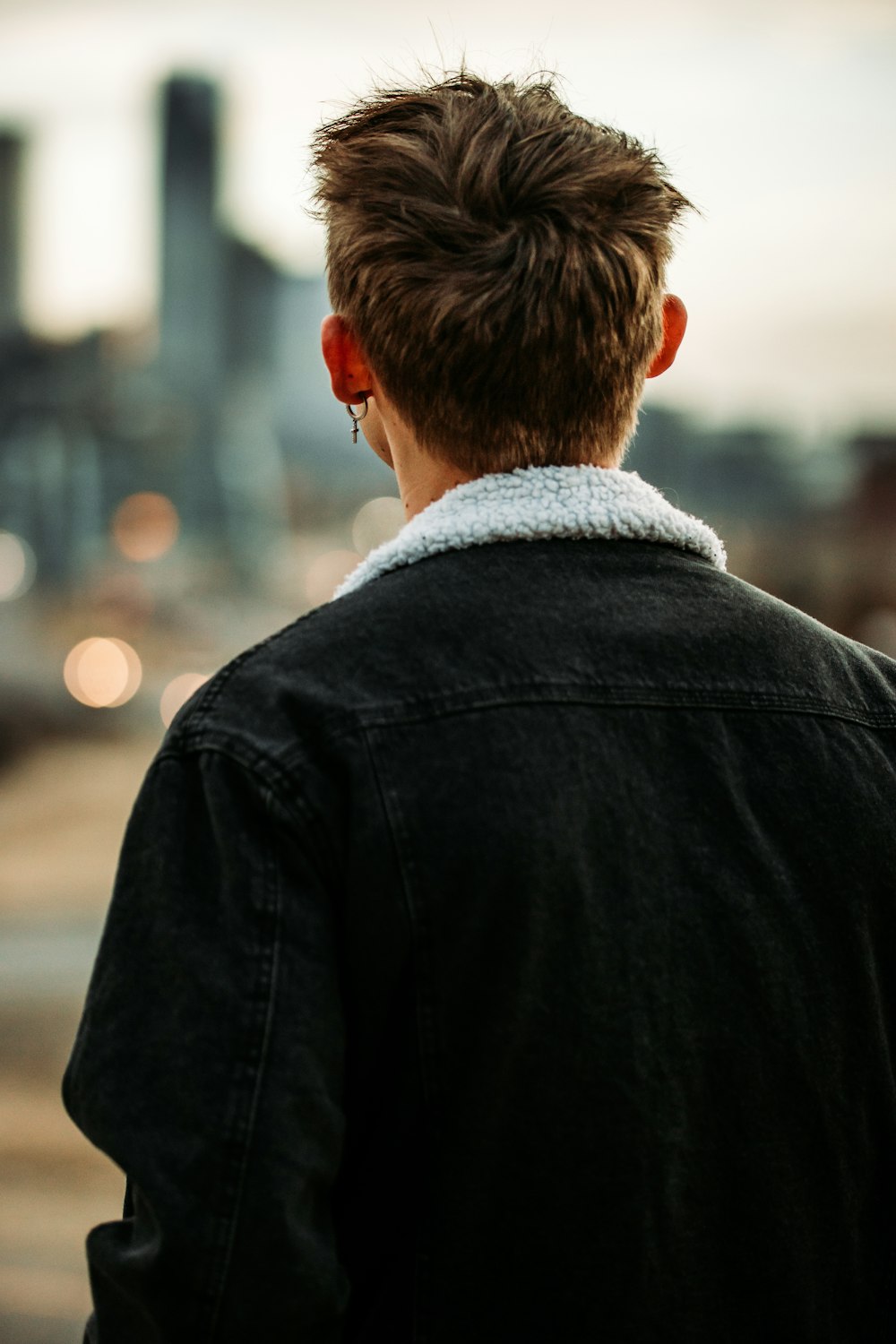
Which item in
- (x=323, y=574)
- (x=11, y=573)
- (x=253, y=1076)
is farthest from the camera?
(x=323, y=574)

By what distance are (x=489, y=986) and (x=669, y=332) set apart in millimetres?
716

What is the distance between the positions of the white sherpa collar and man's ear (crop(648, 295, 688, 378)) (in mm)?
164

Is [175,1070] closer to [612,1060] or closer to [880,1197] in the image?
[612,1060]

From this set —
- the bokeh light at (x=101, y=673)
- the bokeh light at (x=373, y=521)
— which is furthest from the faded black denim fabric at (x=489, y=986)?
the bokeh light at (x=373, y=521)

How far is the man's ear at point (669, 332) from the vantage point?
53.8 inches

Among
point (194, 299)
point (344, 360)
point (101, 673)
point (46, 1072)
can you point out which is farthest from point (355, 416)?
point (194, 299)

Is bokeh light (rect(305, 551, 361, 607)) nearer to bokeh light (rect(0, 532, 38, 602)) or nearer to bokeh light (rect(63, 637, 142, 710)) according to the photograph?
bokeh light (rect(0, 532, 38, 602))

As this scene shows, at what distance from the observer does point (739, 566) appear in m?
64.3

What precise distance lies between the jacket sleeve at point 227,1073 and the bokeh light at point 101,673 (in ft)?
49.0

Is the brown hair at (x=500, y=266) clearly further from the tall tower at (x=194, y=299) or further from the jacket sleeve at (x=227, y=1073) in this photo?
the tall tower at (x=194, y=299)

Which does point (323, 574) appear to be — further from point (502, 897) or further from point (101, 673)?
point (502, 897)

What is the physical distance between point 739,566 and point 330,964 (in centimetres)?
6510

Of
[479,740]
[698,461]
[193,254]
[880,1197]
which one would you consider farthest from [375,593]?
[698,461]

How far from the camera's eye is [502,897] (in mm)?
1146
